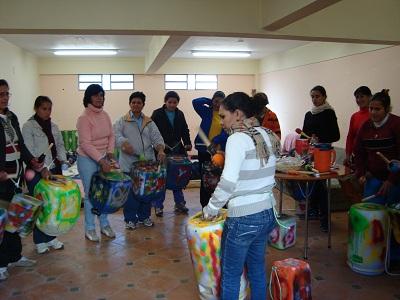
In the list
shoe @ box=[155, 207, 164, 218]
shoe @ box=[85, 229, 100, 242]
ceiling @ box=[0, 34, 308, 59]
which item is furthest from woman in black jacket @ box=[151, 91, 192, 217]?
ceiling @ box=[0, 34, 308, 59]

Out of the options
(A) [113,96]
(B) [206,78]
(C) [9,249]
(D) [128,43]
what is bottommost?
(C) [9,249]

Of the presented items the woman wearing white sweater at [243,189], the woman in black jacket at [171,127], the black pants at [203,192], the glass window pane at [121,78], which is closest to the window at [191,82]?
the glass window pane at [121,78]

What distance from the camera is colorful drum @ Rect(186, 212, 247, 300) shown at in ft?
7.39

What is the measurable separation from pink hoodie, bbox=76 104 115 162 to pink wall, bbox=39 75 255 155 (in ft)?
23.2

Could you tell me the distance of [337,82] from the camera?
6.93 m

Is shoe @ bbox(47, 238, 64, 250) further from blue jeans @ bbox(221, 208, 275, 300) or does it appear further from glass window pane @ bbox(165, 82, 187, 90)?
glass window pane @ bbox(165, 82, 187, 90)

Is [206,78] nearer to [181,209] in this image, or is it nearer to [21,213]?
[181,209]

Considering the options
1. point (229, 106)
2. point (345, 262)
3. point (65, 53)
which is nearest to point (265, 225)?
point (229, 106)

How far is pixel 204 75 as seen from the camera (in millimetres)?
11016

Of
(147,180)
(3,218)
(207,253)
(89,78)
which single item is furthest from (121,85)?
(207,253)

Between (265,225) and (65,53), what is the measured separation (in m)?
8.41

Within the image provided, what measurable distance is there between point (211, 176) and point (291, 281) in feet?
4.79

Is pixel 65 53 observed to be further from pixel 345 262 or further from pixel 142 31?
pixel 345 262

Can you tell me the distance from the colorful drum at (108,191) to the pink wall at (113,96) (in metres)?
7.44
